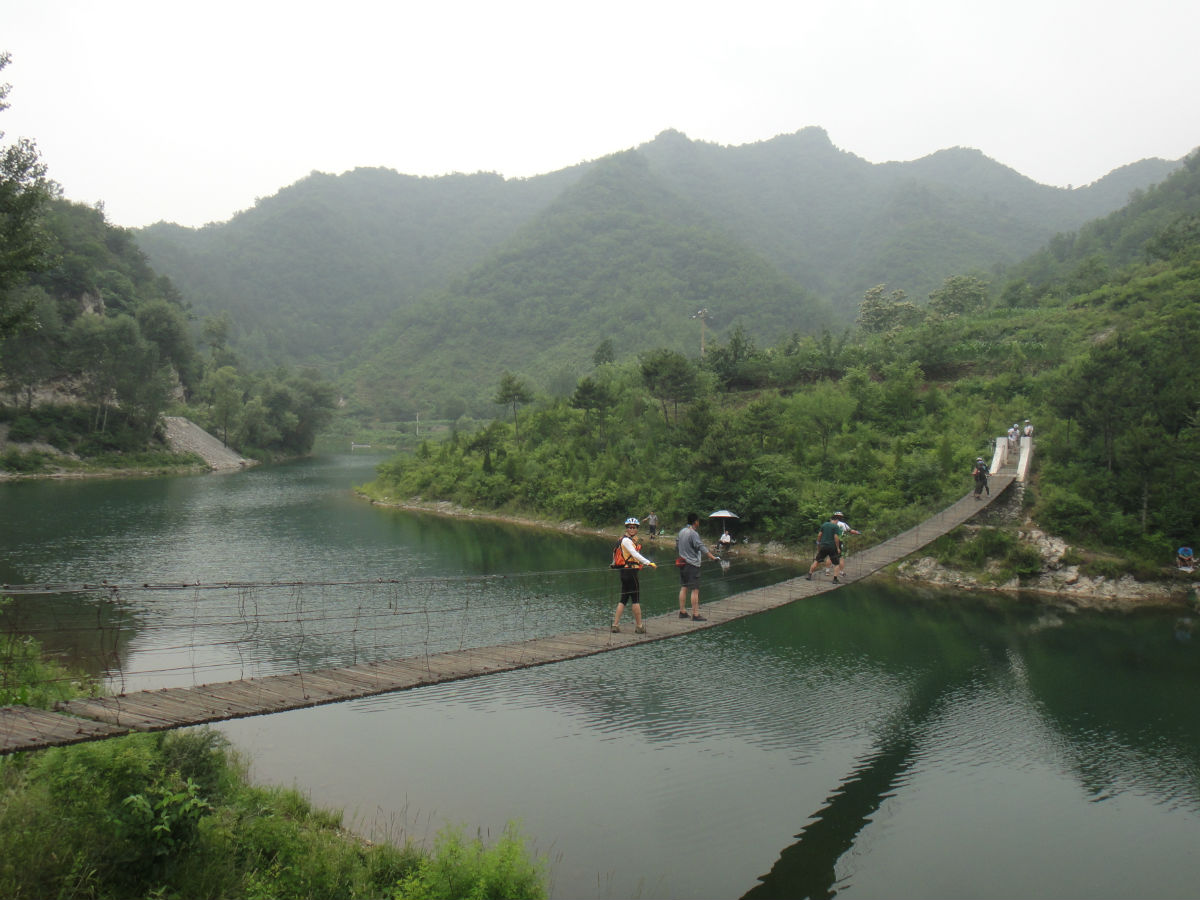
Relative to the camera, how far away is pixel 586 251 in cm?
9694

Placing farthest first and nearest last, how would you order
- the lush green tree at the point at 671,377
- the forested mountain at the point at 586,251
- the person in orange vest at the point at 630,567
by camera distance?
the forested mountain at the point at 586,251, the lush green tree at the point at 671,377, the person in orange vest at the point at 630,567

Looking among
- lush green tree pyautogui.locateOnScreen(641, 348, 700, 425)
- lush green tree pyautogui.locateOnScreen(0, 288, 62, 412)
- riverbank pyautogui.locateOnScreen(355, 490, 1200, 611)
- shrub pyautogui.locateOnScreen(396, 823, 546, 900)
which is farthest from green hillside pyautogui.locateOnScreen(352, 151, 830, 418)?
shrub pyautogui.locateOnScreen(396, 823, 546, 900)

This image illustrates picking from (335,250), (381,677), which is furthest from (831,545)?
(335,250)

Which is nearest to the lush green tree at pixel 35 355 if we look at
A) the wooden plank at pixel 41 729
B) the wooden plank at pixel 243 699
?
the wooden plank at pixel 243 699

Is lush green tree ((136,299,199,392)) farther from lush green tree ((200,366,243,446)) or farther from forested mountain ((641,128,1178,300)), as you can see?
forested mountain ((641,128,1178,300))

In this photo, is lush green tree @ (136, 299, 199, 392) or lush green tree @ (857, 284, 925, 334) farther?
lush green tree @ (136, 299, 199, 392)

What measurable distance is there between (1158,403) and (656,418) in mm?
17545

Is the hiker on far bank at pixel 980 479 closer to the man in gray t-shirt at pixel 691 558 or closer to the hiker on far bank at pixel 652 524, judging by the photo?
the hiker on far bank at pixel 652 524

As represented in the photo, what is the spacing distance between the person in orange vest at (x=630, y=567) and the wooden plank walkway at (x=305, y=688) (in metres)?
0.23

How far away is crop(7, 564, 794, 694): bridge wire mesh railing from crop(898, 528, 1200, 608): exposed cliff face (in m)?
4.31

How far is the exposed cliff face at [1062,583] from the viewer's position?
17.8 meters

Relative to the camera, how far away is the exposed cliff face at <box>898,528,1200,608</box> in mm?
17828

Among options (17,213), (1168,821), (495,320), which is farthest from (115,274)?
(1168,821)

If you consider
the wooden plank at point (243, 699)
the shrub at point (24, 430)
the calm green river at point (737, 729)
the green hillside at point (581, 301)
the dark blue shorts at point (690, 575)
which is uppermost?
the green hillside at point (581, 301)
